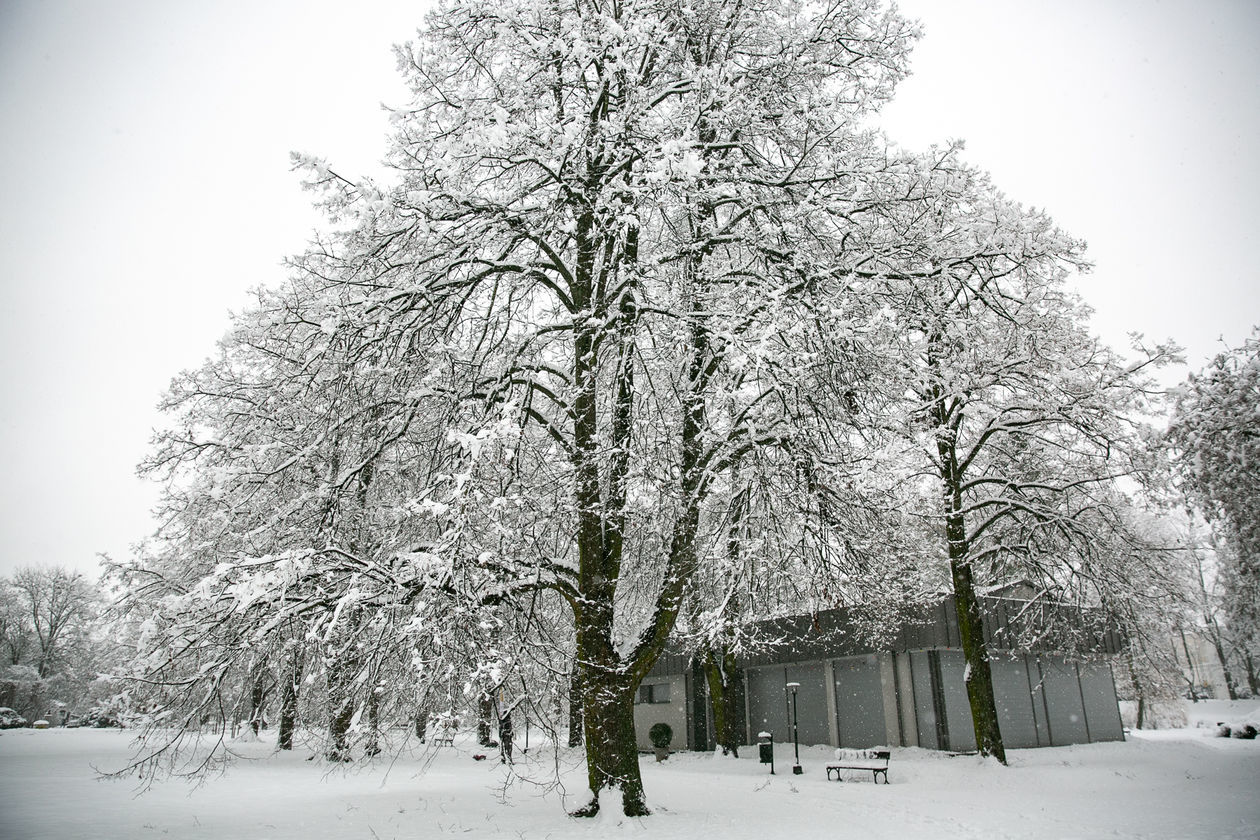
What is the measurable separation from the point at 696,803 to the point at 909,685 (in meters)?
13.5

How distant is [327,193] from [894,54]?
327 inches

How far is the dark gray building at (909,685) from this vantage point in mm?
21297

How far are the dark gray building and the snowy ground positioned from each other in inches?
117

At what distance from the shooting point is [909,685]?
879 inches

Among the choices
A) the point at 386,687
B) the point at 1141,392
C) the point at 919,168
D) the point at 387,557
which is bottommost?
the point at 386,687

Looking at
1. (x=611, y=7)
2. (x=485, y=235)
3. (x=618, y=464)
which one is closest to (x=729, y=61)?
(x=611, y=7)

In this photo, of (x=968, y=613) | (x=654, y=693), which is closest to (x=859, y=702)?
(x=968, y=613)

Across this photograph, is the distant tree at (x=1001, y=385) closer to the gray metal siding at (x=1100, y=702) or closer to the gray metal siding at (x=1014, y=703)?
the gray metal siding at (x=1014, y=703)

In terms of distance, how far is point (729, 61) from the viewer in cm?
1059

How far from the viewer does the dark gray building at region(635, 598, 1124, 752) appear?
21.3 m

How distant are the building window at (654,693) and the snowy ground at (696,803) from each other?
11478 millimetres

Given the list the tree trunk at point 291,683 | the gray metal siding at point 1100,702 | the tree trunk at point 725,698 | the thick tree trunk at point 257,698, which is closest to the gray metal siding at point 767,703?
the tree trunk at point 725,698

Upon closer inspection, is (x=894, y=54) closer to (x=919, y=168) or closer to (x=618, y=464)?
(x=919, y=168)

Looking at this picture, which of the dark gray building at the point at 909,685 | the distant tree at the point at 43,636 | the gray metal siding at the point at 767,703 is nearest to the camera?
the dark gray building at the point at 909,685
